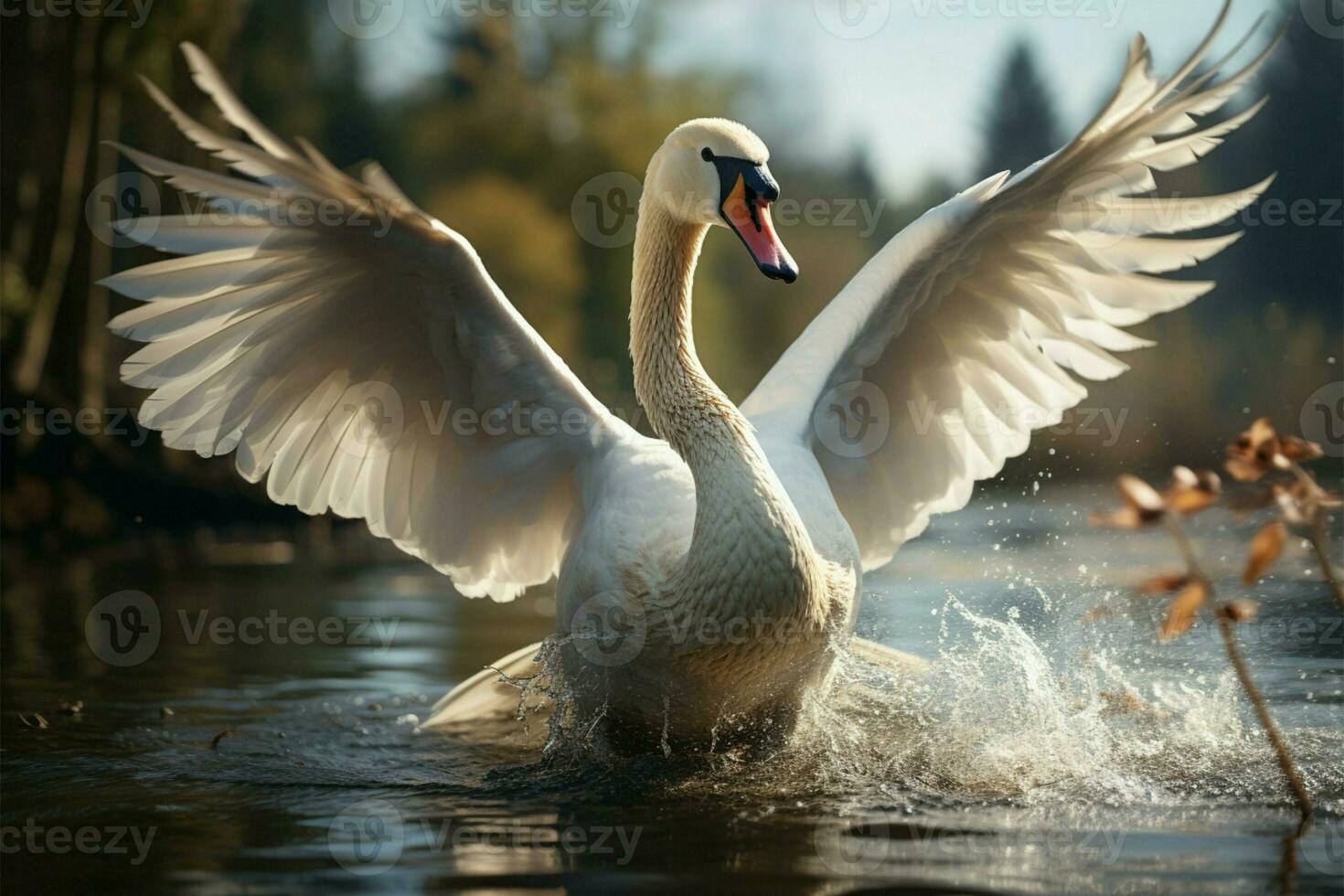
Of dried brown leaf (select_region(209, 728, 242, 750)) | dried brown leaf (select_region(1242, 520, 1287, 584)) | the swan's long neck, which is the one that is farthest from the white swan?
dried brown leaf (select_region(1242, 520, 1287, 584))

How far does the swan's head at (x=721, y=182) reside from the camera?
5.10 metres

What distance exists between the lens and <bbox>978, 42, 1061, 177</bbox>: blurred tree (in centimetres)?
5688

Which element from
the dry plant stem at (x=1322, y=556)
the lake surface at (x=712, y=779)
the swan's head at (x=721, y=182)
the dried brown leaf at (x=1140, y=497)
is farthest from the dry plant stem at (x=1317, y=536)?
the swan's head at (x=721, y=182)

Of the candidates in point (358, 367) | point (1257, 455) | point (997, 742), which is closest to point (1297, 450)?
point (1257, 455)

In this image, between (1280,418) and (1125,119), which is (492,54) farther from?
(1125,119)

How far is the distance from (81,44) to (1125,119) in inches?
566

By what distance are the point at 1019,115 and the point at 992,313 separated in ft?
Answer: 175

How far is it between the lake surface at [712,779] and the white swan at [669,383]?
453 mm

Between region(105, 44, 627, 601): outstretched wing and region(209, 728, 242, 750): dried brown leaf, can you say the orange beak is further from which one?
region(209, 728, 242, 750): dried brown leaf

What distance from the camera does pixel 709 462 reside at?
506 centimetres

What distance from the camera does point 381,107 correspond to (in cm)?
3262

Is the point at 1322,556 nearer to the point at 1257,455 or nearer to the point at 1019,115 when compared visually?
the point at 1257,455

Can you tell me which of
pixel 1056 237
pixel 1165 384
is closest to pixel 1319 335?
pixel 1165 384

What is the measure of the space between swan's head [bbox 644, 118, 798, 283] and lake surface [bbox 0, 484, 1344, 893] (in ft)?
5.03
